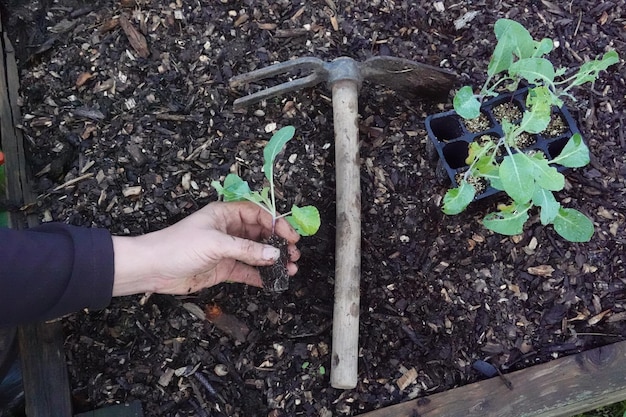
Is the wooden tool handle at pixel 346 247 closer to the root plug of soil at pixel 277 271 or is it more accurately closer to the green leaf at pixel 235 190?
the root plug of soil at pixel 277 271

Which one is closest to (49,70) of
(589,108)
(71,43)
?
(71,43)

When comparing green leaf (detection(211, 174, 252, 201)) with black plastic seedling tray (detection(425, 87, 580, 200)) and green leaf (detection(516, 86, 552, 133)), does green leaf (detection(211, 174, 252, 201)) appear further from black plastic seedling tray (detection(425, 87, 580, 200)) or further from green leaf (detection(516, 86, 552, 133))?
green leaf (detection(516, 86, 552, 133))

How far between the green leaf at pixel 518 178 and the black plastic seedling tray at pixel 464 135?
0.22 metres

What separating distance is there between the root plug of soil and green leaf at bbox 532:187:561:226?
25.9 inches

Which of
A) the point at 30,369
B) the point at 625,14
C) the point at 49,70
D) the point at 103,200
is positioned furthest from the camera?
the point at 625,14

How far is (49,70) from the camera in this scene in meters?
1.90

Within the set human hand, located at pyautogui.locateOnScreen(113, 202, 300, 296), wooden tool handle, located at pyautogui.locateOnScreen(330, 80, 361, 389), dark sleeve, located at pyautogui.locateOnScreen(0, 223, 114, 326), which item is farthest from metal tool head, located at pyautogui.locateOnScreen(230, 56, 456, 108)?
dark sleeve, located at pyautogui.locateOnScreen(0, 223, 114, 326)

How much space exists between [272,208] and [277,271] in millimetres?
162

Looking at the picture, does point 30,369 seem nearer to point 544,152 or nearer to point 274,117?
point 274,117

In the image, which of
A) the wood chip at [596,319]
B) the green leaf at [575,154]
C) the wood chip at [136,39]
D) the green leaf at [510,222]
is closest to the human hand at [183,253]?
the green leaf at [510,222]

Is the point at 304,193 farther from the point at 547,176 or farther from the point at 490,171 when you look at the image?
the point at 547,176

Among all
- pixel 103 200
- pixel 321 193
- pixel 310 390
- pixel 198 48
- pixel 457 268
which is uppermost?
pixel 198 48

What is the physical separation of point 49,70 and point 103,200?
1.57 feet

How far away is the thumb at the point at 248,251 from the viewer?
1.42 m
